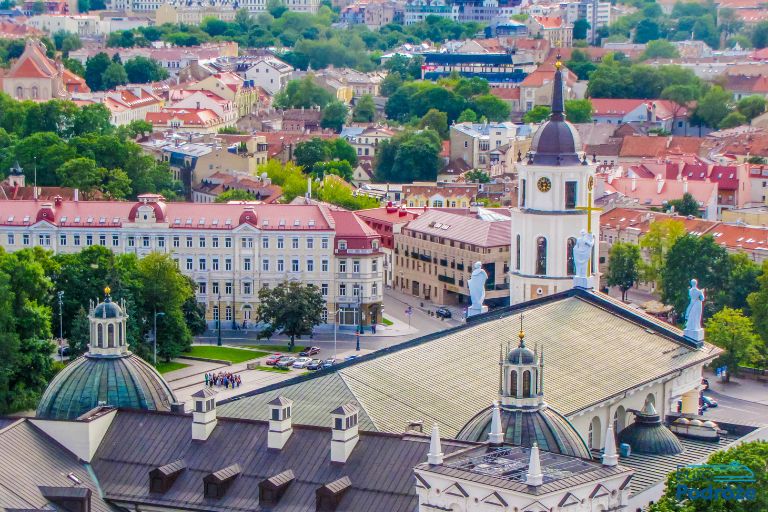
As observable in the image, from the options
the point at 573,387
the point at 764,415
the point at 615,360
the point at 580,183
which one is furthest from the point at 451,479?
the point at 764,415

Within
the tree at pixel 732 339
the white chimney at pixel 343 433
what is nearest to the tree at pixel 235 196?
the tree at pixel 732 339

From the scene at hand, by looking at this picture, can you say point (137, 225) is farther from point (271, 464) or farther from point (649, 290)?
point (271, 464)

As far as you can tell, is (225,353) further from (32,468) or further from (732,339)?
(32,468)

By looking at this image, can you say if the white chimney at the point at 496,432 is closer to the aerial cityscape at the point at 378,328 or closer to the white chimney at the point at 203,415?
the aerial cityscape at the point at 378,328

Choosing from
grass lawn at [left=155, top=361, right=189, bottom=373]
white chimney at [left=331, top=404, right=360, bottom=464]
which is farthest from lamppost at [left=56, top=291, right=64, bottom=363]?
white chimney at [left=331, top=404, right=360, bottom=464]

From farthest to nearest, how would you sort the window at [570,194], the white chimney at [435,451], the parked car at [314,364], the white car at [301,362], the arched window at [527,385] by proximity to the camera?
1. the white car at [301,362]
2. the parked car at [314,364]
3. the window at [570,194]
4. the arched window at [527,385]
5. the white chimney at [435,451]

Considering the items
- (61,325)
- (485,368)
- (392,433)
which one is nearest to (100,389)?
(392,433)
